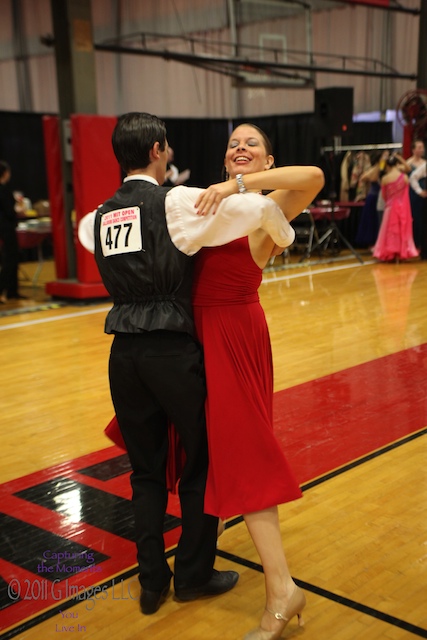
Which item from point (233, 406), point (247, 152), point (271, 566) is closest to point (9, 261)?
point (247, 152)

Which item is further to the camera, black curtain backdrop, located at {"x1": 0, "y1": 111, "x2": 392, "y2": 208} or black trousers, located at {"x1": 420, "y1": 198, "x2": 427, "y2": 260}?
black curtain backdrop, located at {"x1": 0, "y1": 111, "x2": 392, "y2": 208}

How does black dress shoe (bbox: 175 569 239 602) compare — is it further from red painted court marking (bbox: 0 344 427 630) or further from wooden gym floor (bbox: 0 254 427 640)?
red painted court marking (bbox: 0 344 427 630)

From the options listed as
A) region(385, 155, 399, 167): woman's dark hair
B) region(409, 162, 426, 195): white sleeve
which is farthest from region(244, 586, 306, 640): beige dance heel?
region(409, 162, 426, 195): white sleeve

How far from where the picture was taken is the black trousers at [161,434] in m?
1.92

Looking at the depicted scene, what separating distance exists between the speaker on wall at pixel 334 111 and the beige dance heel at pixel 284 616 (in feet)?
28.2

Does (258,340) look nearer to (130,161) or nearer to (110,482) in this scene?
(130,161)

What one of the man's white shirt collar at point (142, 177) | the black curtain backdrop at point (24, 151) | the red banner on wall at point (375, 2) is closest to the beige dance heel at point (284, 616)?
the man's white shirt collar at point (142, 177)

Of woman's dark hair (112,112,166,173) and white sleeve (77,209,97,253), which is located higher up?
woman's dark hair (112,112,166,173)

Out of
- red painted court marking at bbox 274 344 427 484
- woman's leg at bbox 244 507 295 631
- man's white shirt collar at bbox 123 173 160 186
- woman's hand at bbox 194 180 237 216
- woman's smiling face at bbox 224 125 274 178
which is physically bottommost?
red painted court marking at bbox 274 344 427 484

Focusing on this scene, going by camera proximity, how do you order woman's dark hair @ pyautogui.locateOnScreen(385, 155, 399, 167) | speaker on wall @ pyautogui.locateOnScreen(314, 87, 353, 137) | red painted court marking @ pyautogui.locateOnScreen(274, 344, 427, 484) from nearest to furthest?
red painted court marking @ pyautogui.locateOnScreen(274, 344, 427, 484), woman's dark hair @ pyautogui.locateOnScreen(385, 155, 399, 167), speaker on wall @ pyautogui.locateOnScreen(314, 87, 353, 137)

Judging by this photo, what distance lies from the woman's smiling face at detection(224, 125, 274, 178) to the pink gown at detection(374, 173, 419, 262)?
7.72m

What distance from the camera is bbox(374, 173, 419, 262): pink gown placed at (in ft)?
31.2

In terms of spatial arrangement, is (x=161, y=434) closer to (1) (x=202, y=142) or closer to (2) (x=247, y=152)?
(2) (x=247, y=152)

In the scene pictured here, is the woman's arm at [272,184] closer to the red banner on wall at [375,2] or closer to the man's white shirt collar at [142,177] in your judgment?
the man's white shirt collar at [142,177]
